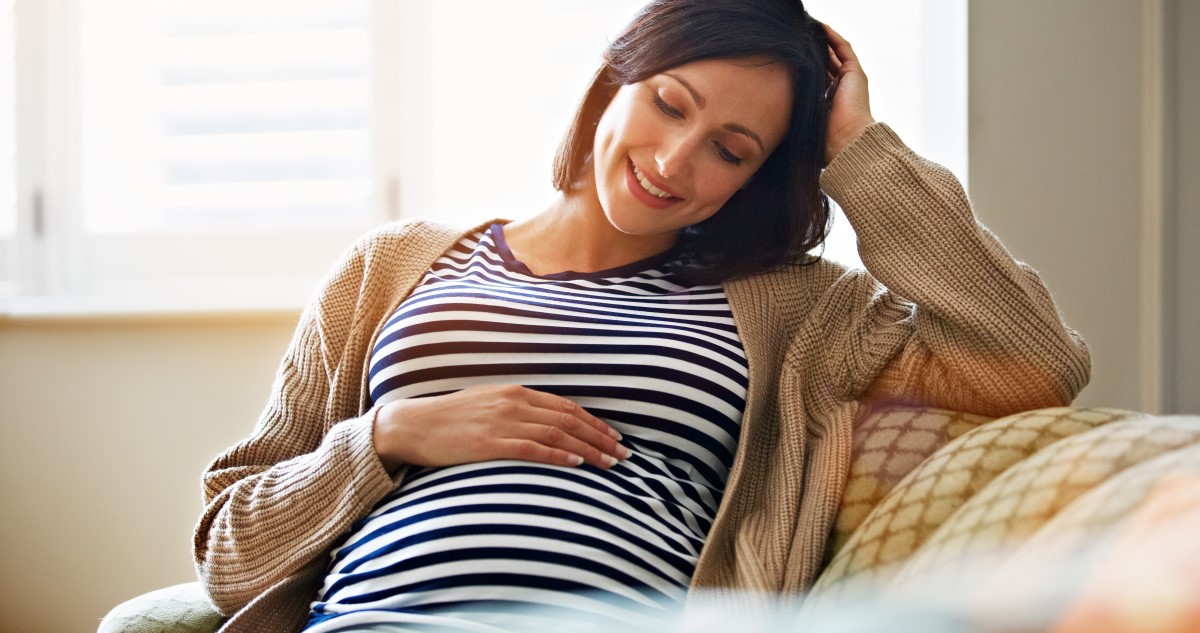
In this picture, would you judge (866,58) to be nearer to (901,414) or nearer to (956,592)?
(901,414)

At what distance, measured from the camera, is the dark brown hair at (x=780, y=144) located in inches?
46.6

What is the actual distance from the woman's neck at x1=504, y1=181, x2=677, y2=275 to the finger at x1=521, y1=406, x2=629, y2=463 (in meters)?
0.28

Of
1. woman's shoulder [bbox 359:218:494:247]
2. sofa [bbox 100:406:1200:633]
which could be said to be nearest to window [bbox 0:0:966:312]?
woman's shoulder [bbox 359:218:494:247]

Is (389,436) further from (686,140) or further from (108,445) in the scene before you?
(108,445)

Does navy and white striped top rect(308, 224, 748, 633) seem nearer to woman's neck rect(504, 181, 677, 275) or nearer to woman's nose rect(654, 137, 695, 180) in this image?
woman's neck rect(504, 181, 677, 275)

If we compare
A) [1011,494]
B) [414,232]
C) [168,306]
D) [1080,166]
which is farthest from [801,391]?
[168,306]

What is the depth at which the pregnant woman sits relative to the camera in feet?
3.35

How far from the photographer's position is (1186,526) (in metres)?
0.59

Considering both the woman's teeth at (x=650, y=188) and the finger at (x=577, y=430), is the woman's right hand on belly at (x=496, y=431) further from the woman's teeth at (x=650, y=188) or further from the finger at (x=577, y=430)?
the woman's teeth at (x=650, y=188)

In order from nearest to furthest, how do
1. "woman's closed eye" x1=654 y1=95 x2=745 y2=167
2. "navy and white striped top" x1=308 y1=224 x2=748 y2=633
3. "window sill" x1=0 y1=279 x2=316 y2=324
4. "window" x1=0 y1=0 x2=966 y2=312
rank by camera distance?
"navy and white striped top" x1=308 y1=224 x2=748 y2=633 < "woman's closed eye" x1=654 y1=95 x2=745 y2=167 < "window sill" x1=0 y1=279 x2=316 y2=324 < "window" x1=0 y1=0 x2=966 y2=312

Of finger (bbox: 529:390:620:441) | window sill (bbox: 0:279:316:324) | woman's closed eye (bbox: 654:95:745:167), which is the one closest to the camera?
finger (bbox: 529:390:620:441)

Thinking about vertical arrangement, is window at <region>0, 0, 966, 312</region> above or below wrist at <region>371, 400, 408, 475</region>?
above

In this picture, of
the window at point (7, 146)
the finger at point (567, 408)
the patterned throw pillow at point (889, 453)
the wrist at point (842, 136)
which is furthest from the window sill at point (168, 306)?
the patterned throw pillow at point (889, 453)

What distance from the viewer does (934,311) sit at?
42.8 inches
